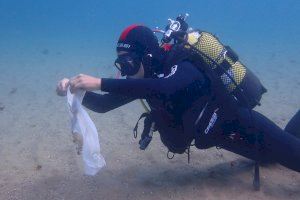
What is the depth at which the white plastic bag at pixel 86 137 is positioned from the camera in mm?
3660

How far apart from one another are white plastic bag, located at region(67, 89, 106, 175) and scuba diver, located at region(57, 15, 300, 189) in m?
0.18

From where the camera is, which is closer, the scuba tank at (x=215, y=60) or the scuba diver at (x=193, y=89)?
the scuba diver at (x=193, y=89)

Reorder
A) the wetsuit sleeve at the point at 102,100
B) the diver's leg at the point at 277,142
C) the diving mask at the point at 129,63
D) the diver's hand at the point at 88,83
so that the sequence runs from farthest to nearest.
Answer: the wetsuit sleeve at the point at 102,100
the diver's leg at the point at 277,142
the diving mask at the point at 129,63
the diver's hand at the point at 88,83

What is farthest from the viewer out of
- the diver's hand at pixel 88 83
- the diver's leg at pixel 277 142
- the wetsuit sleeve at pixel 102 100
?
the wetsuit sleeve at pixel 102 100

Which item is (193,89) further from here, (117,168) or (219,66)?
(117,168)

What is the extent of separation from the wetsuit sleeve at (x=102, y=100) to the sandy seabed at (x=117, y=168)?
116 centimetres

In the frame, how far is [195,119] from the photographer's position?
3725 millimetres

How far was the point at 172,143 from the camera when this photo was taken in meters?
4.05

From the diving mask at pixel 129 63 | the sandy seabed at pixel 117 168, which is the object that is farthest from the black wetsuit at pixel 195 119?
the sandy seabed at pixel 117 168

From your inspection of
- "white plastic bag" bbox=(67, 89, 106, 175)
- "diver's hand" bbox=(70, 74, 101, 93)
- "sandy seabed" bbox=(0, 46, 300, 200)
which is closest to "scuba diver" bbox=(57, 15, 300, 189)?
"diver's hand" bbox=(70, 74, 101, 93)

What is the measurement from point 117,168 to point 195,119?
82.0 inches

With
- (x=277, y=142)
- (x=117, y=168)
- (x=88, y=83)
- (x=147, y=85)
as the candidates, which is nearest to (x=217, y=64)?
(x=147, y=85)

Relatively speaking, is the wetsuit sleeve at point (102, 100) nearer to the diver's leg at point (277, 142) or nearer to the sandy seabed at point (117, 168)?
the sandy seabed at point (117, 168)

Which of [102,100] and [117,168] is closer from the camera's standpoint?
[102,100]
